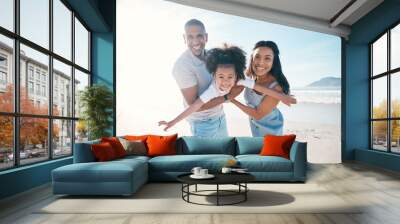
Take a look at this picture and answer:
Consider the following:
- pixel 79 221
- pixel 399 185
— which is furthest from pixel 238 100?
pixel 79 221

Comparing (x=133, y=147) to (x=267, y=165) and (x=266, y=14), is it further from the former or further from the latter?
(x=266, y=14)

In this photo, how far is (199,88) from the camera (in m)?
9.04

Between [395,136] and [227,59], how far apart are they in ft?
13.5

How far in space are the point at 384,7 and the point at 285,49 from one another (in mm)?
2354

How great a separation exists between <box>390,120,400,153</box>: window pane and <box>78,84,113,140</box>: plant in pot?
609 cm

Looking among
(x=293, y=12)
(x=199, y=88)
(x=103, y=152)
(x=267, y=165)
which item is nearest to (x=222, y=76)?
(x=199, y=88)

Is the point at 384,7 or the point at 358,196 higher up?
the point at 384,7

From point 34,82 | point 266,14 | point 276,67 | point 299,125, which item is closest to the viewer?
point 34,82

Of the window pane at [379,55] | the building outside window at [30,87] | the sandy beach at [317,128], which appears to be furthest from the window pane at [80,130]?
the window pane at [379,55]

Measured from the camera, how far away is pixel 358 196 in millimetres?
5105

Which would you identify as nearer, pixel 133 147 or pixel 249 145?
pixel 133 147

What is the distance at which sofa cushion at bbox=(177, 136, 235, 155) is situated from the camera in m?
7.10

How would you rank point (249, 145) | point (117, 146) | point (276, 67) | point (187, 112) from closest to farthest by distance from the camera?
point (117, 146) < point (249, 145) < point (187, 112) < point (276, 67)

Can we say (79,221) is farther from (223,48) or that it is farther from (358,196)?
(223,48)
